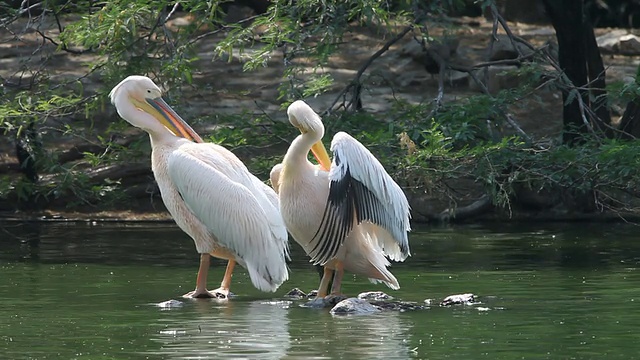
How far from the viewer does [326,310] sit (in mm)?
8273

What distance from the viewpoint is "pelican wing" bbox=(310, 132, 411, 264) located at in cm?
846

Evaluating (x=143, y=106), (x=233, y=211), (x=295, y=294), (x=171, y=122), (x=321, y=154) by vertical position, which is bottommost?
(x=295, y=294)

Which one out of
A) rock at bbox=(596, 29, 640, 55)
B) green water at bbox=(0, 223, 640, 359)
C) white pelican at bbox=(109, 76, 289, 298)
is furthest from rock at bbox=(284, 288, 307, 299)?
rock at bbox=(596, 29, 640, 55)

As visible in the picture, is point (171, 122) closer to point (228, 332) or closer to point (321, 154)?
point (321, 154)

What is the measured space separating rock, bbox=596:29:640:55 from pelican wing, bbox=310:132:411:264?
12.1m

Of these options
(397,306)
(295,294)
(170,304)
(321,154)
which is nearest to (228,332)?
(170,304)

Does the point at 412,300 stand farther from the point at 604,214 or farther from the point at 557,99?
the point at 557,99

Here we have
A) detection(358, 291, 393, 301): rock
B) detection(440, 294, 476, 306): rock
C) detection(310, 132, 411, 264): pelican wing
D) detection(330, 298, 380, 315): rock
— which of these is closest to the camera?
detection(330, 298, 380, 315): rock

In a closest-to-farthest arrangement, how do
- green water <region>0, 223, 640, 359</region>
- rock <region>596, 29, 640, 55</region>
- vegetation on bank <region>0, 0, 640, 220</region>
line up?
green water <region>0, 223, 640, 359</region> < vegetation on bank <region>0, 0, 640, 220</region> < rock <region>596, 29, 640, 55</region>

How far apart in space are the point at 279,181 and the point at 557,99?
382 inches

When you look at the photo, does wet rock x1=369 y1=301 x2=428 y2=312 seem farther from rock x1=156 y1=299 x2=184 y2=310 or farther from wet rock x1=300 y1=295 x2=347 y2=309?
rock x1=156 y1=299 x2=184 y2=310

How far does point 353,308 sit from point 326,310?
0.31 meters

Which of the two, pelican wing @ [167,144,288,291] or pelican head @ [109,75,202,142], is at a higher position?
pelican head @ [109,75,202,142]

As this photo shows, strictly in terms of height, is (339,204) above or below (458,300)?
above
